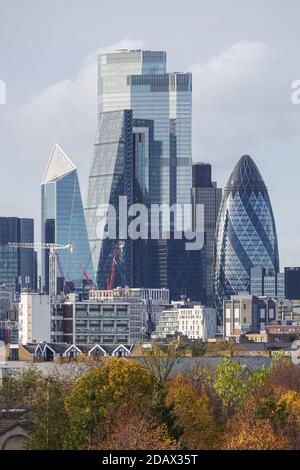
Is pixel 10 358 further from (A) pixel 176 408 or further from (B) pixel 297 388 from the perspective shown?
(A) pixel 176 408

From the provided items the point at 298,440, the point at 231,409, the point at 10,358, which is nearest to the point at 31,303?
the point at 10,358

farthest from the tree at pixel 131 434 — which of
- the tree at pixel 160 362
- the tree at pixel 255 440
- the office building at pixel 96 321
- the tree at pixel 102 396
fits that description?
the office building at pixel 96 321

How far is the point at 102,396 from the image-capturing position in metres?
51.9

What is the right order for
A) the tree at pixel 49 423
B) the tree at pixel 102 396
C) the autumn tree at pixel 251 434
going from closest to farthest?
the autumn tree at pixel 251 434, the tree at pixel 102 396, the tree at pixel 49 423

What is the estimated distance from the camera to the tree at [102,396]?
4666 cm

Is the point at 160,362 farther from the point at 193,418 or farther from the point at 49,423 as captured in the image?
the point at 49,423

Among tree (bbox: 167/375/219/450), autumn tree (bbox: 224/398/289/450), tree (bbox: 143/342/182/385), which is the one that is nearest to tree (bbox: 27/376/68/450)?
tree (bbox: 167/375/219/450)

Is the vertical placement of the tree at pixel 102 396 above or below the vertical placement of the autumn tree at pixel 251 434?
above

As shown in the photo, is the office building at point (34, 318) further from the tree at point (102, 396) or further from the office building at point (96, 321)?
the tree at point (102, 396)

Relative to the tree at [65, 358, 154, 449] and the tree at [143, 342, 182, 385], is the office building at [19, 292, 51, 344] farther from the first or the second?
the tree at [65, 358, 154, 449]

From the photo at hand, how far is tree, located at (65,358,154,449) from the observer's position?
46656 mm

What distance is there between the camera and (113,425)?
153ft
